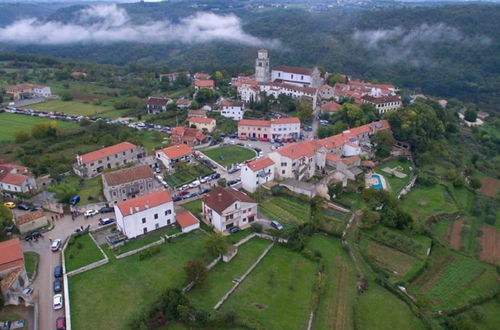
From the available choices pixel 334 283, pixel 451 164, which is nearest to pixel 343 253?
pixel 334 283

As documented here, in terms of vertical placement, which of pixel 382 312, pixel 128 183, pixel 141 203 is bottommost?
pixel 382 312

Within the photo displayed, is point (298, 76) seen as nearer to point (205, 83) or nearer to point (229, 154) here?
point (205, 83)

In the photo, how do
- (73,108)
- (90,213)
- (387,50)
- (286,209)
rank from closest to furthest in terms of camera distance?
1. (90,213)
2. (286,209)
3. (73,108)
4. (387,50)

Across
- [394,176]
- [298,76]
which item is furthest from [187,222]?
[298,76]

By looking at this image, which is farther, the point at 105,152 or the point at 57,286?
the point at 105,152

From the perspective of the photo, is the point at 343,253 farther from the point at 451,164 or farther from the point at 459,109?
the point at 459,109

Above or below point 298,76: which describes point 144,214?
below

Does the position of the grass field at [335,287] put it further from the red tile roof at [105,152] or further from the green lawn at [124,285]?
the red tile roof at [105,152]

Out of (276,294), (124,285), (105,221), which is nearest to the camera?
(124,285)

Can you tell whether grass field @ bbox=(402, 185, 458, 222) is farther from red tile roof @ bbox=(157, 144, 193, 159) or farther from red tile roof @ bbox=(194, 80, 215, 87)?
red tile roof @ bbox=(194, 80, 215, 87)
